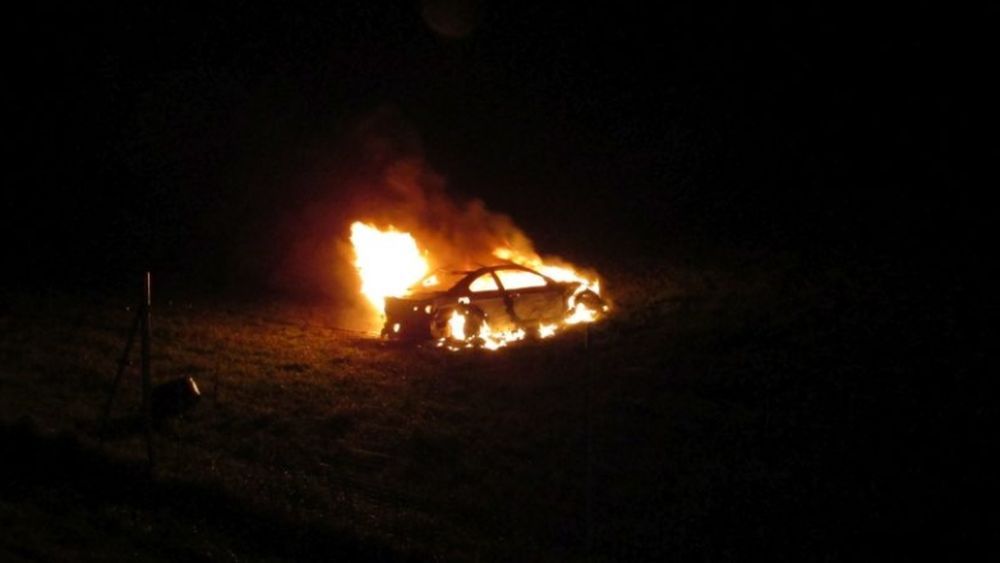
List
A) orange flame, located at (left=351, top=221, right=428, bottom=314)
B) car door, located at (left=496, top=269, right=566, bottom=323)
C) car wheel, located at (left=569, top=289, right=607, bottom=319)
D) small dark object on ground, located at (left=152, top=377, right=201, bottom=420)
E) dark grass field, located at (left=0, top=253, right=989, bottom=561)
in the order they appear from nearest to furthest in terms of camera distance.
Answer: dark grass field, located at (left=0, top=253, right=989, bottom=561), small dark object on ground, located at (left=152, top=377, right=201, bottom=420), car door, located at (left=496, top=269, right=566, bottom=323), car wheel, located at (left=569, top=289, right=607, bottom=319), orange flame, located at (left=351, top=221, right=428, bottom=314)

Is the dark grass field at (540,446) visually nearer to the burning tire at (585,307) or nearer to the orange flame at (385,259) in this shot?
the burning tire at (585,307)

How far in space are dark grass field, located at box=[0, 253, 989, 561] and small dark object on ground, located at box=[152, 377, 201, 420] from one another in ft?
0.56

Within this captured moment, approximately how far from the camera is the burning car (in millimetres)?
15414

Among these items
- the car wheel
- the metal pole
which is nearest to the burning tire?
the car wheel

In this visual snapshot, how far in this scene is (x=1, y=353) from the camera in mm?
13391

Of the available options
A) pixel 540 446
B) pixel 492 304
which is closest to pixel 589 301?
pixel 492 304

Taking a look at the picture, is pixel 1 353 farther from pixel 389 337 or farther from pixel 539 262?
pixel 539 262

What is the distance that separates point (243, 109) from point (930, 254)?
21.9 metres

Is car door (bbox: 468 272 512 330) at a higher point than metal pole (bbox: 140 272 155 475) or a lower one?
higher

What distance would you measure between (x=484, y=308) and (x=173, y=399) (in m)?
5.97

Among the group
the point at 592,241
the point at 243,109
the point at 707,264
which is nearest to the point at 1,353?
the point at 707,264

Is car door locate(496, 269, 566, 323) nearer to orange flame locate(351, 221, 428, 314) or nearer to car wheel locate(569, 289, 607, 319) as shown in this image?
car wheel locate(569, 289, 607, 319)

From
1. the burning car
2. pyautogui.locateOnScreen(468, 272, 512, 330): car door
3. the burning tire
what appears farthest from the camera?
the burning tire

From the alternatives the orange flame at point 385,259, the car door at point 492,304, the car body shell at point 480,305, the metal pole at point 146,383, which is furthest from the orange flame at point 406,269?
the metal pole at point 146,383
